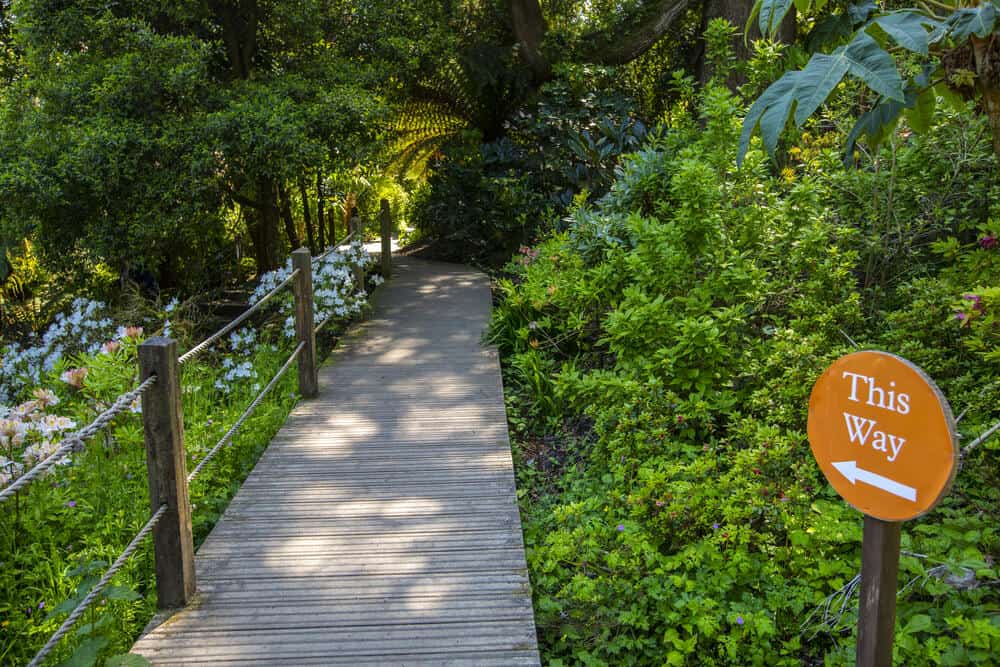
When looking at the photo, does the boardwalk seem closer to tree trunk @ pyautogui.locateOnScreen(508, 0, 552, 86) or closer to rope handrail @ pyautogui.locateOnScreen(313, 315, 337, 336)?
rope handrail @ pyautogui.locateOnScreen(313, 315, 337, 336)

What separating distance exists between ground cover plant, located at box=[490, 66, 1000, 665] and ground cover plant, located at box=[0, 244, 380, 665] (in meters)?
1.66

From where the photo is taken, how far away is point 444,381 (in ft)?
20.0

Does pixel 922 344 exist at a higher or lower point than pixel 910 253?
lower

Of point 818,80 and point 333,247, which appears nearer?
point 818,80

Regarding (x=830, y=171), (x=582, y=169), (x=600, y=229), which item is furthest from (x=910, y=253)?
(x=582, y=169)

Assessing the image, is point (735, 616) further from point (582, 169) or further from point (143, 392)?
point (582, 169)

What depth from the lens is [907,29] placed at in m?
1.92

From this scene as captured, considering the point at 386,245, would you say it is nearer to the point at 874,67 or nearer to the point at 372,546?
the point at 372,546

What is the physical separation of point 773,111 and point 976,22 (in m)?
0.58

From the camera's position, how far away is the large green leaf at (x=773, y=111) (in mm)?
1845

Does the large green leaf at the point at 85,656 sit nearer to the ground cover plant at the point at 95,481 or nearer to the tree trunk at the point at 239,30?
the ground cover plant at the point at 95,481

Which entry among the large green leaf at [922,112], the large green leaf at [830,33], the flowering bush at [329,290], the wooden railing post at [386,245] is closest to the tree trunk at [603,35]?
the wooden railing post at [386,245]

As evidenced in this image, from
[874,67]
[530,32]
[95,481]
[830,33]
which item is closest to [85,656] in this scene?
[95,481]

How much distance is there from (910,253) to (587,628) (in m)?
3.05
